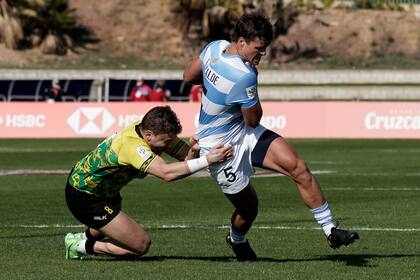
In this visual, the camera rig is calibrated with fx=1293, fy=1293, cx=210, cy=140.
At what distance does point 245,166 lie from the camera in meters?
11.4

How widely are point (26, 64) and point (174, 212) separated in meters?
54.4

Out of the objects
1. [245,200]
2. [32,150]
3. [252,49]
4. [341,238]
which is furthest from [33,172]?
[341,238]

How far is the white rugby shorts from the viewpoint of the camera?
11281mm

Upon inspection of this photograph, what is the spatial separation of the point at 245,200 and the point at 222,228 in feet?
10.0

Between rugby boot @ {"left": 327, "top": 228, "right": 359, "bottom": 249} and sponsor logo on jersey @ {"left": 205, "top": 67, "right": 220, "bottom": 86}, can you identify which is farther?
sponsor logo on jersey @ {"left": 205, "top": 67, "right": 220, "bottom": 86}

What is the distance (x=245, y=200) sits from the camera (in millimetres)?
11664

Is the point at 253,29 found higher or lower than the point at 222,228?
higher

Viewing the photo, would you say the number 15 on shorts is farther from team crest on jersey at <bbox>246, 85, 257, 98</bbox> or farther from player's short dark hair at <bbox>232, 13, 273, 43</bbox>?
player's short dark hair at <bbox>232, 13, 273, 43</bbox>

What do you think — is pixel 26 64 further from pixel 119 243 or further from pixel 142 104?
pixel 119 243

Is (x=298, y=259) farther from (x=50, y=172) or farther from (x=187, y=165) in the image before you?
(x=50, y=172)

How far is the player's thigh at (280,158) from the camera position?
11266 mm

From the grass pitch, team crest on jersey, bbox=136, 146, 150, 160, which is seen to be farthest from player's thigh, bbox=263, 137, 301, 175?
team crest on jersey, bbox=136, 146, 150, 160

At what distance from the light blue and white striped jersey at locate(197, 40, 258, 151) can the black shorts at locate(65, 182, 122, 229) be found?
1.02 metres

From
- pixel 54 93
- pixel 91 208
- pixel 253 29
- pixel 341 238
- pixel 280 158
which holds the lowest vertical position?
pixel 54 93
